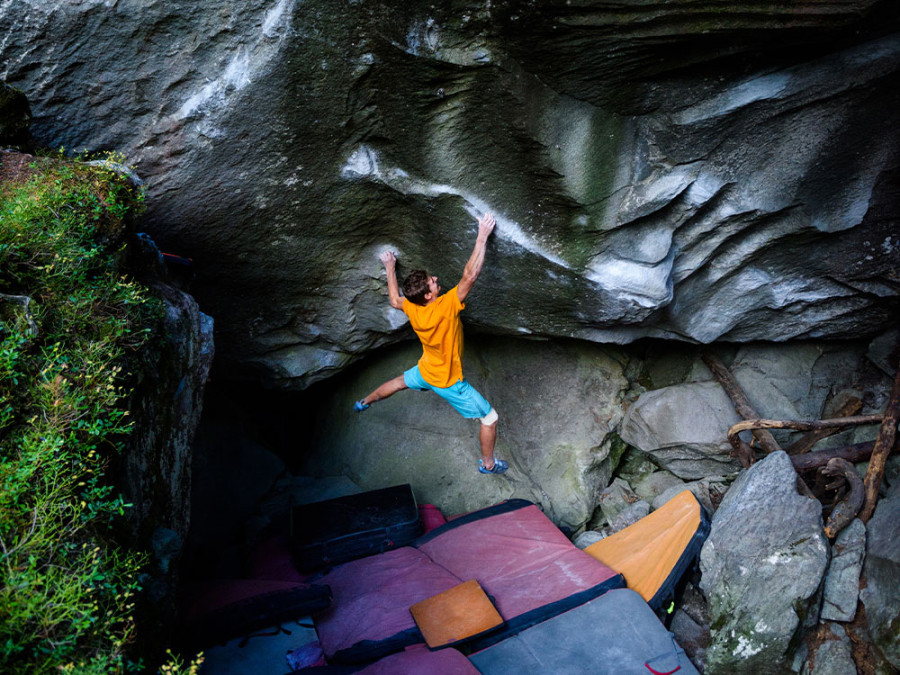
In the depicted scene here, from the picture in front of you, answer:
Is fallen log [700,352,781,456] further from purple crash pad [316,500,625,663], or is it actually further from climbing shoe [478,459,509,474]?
climbing shoe [478,459,509,474]

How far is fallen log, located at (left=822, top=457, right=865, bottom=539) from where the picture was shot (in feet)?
12.9

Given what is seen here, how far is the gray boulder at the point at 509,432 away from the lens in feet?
18.4

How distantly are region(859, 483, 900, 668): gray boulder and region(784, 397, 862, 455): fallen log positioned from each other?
72cm

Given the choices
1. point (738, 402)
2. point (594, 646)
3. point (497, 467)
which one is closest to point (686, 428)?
point (738, 402)

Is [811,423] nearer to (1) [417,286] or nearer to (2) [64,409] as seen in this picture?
(1) [417,286]

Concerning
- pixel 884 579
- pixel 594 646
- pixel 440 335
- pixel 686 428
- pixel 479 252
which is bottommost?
pixel 686 428

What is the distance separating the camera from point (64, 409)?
2459 mm

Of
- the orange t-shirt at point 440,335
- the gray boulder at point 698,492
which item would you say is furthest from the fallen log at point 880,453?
the orange t-shirt at point 440,335

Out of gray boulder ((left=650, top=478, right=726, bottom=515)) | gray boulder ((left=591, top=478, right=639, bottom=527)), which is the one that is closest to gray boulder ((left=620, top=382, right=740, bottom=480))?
gray boulder ((left=650, top=478, right=726, bottom=515))

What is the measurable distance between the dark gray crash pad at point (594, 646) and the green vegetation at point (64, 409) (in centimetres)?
216

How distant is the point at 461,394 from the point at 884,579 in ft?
9.80

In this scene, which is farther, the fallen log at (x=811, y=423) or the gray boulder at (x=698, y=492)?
the gray boulder at (x=698, y=492)

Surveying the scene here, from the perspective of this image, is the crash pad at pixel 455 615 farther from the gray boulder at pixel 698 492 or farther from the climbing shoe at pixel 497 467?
the gray boulder at pixel 698 492

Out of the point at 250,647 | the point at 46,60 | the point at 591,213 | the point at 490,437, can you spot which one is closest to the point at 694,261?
the point at 591,213
